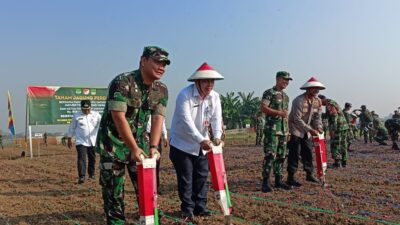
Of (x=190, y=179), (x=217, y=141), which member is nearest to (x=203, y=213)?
(x=190, y=179)

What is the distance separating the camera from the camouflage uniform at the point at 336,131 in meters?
9.76

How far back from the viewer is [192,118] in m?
4.76

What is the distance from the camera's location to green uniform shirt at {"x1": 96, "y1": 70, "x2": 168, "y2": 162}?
3285 mm

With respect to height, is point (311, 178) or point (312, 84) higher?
point (312, 84)

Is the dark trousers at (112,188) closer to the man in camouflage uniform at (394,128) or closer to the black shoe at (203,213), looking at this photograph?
the black shoe at (203,213)

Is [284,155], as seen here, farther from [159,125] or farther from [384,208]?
[159,125]

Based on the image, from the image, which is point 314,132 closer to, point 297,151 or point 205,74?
point 297,151

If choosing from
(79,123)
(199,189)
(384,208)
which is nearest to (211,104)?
(199,189)

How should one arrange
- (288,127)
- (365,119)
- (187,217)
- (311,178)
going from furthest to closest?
(365,119)
(311,178)
(288,127)
(187,217)

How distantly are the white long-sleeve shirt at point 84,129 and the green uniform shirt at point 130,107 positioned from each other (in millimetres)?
5176

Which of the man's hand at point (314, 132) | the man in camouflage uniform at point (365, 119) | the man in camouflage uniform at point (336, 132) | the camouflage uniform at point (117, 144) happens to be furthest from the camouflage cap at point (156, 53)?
the man in camouflage uniform at point (365, 119)

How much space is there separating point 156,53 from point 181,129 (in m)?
1.61

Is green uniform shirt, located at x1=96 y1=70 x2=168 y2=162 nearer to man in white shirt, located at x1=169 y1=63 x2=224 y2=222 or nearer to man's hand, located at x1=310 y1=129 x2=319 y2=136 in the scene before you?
man in white shirt, located at x1=169 y1=63 x2=224 y2=222

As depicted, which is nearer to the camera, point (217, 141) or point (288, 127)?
point (217, 141)
